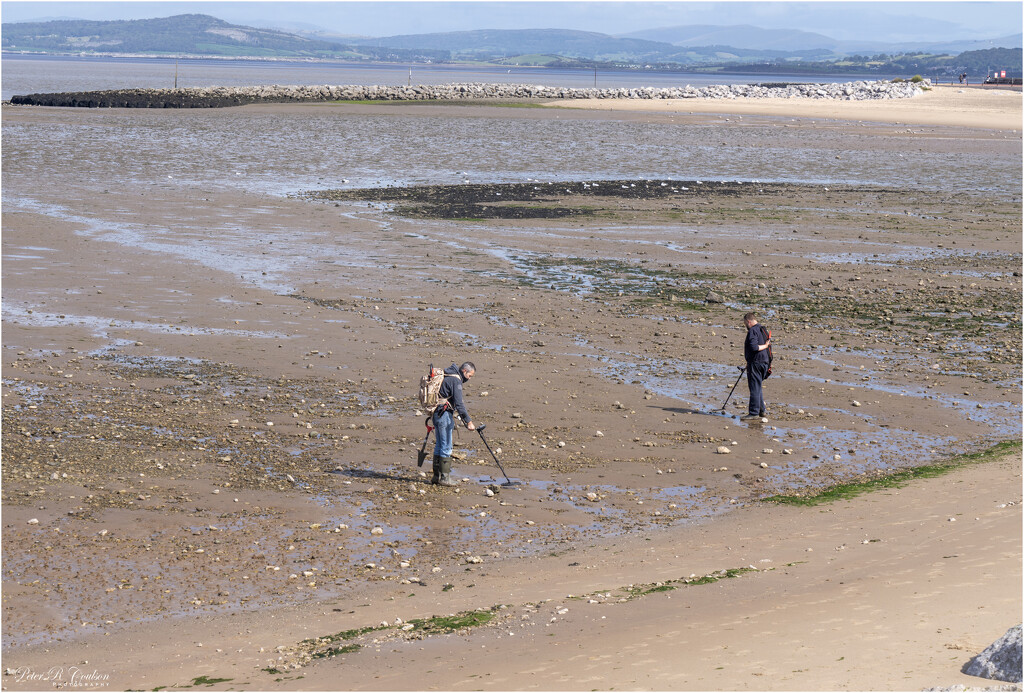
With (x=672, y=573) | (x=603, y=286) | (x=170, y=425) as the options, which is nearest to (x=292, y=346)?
(x=170, y=425)

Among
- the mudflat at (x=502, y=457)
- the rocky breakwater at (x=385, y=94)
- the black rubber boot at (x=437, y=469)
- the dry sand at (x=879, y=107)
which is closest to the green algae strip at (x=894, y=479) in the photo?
the mudflat at (x=502, y=457)

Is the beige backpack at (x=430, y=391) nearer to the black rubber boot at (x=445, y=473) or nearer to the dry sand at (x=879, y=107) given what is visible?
the black rubber boot at (x=445, y=473)

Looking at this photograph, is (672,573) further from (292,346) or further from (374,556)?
(292,346)

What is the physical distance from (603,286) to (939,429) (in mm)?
10010

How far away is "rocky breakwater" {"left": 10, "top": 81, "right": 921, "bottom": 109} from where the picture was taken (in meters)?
91.9

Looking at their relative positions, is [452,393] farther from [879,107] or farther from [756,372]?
[879,107]

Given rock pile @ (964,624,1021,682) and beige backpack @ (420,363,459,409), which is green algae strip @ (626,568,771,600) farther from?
beige backpack @ (420,363,459,409)

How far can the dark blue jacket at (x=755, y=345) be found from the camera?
17.1m

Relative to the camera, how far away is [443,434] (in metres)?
14.0

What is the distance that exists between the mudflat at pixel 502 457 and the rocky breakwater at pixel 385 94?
65.2 meters

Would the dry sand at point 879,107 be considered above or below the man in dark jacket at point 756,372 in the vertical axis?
above

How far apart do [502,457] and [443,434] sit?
5.03ft

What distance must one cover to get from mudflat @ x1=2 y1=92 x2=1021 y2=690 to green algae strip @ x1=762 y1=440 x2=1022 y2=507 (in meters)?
0.20

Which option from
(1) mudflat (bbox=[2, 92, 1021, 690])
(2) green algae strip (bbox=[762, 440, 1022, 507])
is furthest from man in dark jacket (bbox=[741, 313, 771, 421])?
(2) green algae strip (bbox=[762, 440, 1022, 507])
